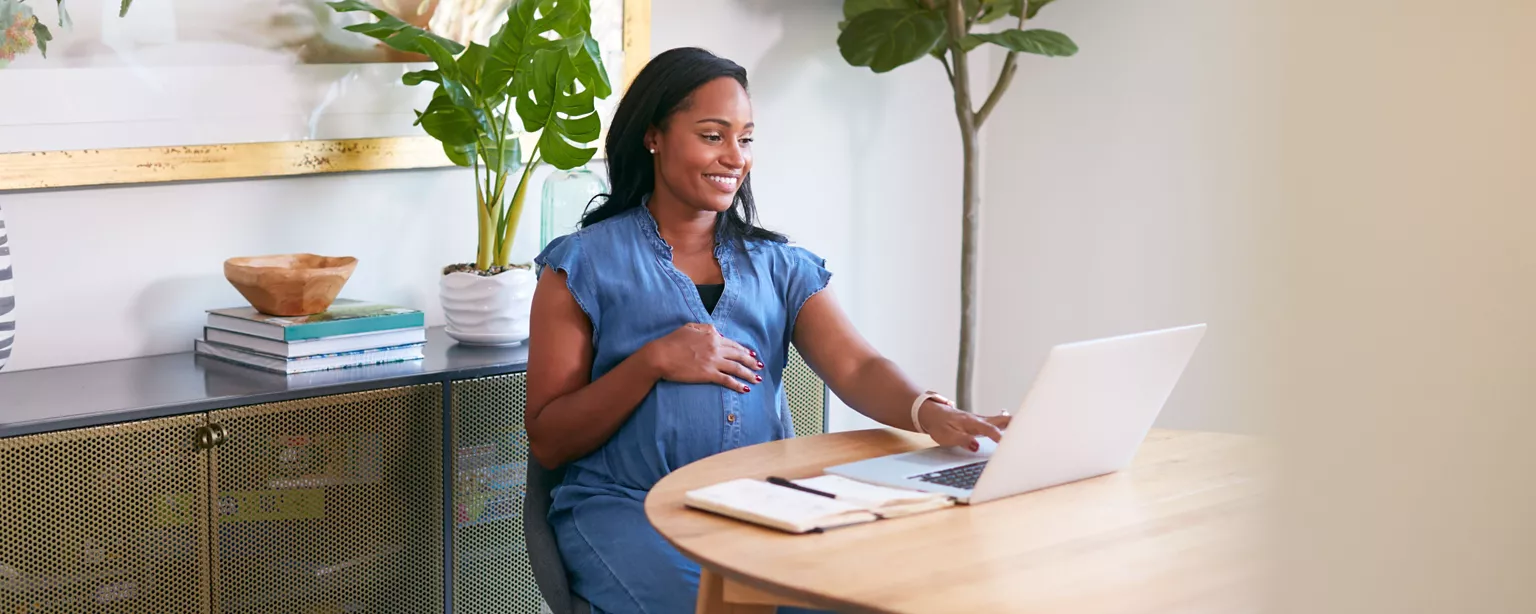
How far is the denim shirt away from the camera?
2.05m

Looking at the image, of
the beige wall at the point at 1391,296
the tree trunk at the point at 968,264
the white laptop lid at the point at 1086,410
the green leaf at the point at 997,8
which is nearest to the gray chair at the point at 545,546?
the white laptop lid at the point at 1086,410

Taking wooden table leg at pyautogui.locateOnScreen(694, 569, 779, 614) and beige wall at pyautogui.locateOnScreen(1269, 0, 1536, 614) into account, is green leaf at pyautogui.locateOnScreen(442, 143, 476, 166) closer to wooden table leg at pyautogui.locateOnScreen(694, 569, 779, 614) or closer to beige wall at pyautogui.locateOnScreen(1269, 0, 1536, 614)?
wooden table leg at pyautogui.locateOnScreen(694, 569, 779, 614)

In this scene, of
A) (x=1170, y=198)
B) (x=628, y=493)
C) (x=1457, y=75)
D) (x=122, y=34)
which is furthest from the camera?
(x=1170, y=198)

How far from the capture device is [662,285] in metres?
2.14

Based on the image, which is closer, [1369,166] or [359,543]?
[1369,166]

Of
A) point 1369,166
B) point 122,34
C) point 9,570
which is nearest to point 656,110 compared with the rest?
point 122,34

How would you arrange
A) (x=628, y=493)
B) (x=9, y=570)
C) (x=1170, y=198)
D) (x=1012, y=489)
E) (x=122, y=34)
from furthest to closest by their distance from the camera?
(x=1170, y=198) < (x=122, y=34) < (x=628, y=493) < (x=9, y=570) < (x=1012, y=489)

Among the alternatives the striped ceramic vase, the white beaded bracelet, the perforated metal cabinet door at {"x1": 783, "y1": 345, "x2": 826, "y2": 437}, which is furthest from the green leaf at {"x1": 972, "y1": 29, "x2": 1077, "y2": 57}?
the striped ceramic vase

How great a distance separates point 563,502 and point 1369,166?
1866 mm

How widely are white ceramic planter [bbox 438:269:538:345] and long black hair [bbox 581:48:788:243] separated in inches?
12.3

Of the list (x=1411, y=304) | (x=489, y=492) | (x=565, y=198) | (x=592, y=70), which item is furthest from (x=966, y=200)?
(x=1411, y=304)

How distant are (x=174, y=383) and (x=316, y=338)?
0.22 meters

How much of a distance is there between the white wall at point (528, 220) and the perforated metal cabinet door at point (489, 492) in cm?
47

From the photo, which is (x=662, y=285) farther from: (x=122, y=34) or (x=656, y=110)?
(x=122, y=34)
